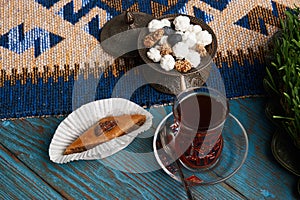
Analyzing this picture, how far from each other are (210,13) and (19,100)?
18.8 inches

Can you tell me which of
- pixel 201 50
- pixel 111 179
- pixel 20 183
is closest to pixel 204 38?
pixel 201 50

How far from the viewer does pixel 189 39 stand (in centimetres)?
94

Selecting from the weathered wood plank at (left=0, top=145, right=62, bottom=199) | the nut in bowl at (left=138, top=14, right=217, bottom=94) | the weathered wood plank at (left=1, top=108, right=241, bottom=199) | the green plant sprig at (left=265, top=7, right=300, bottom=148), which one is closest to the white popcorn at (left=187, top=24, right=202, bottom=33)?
the nut in bowl at (left=138, top=14, right=217, bottom=94)

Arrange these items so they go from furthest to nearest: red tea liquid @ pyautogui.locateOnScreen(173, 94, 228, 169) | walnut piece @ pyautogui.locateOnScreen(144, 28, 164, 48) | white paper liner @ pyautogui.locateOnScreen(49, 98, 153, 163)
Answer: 1. walnut piece @ pyautogui.locateOnScreen(144, 28, 164, 48)
2. white paper liner @ pyautogui.locateOnScreen(49, 98, 153, 163)
3. red tea liquid @ pyautogui.locateOnScreen(173, 94, 228, 169)

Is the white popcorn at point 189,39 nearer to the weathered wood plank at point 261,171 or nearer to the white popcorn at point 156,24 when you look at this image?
the white popcorn at point 156,24

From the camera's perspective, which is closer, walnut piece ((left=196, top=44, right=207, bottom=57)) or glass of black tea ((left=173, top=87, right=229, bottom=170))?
glass of black tea ((left=173, top=87, right=229, bottom=170))

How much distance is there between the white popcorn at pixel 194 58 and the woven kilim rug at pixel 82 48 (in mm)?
89

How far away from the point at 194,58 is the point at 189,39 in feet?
0.16

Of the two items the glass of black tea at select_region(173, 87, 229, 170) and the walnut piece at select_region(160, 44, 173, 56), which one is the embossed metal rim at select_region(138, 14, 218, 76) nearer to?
the walnut piece at select_region(160, 44, 173, 56)

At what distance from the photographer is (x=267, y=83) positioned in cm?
88

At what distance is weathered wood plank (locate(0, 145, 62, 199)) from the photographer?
2.73ft

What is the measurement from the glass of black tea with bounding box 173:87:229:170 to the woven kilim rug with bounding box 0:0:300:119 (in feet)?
0.54

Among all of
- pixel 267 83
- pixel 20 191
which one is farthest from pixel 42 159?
pixel 267 83

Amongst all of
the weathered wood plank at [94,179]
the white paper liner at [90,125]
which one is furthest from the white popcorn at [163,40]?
the weathered wood plank at [94,179]
